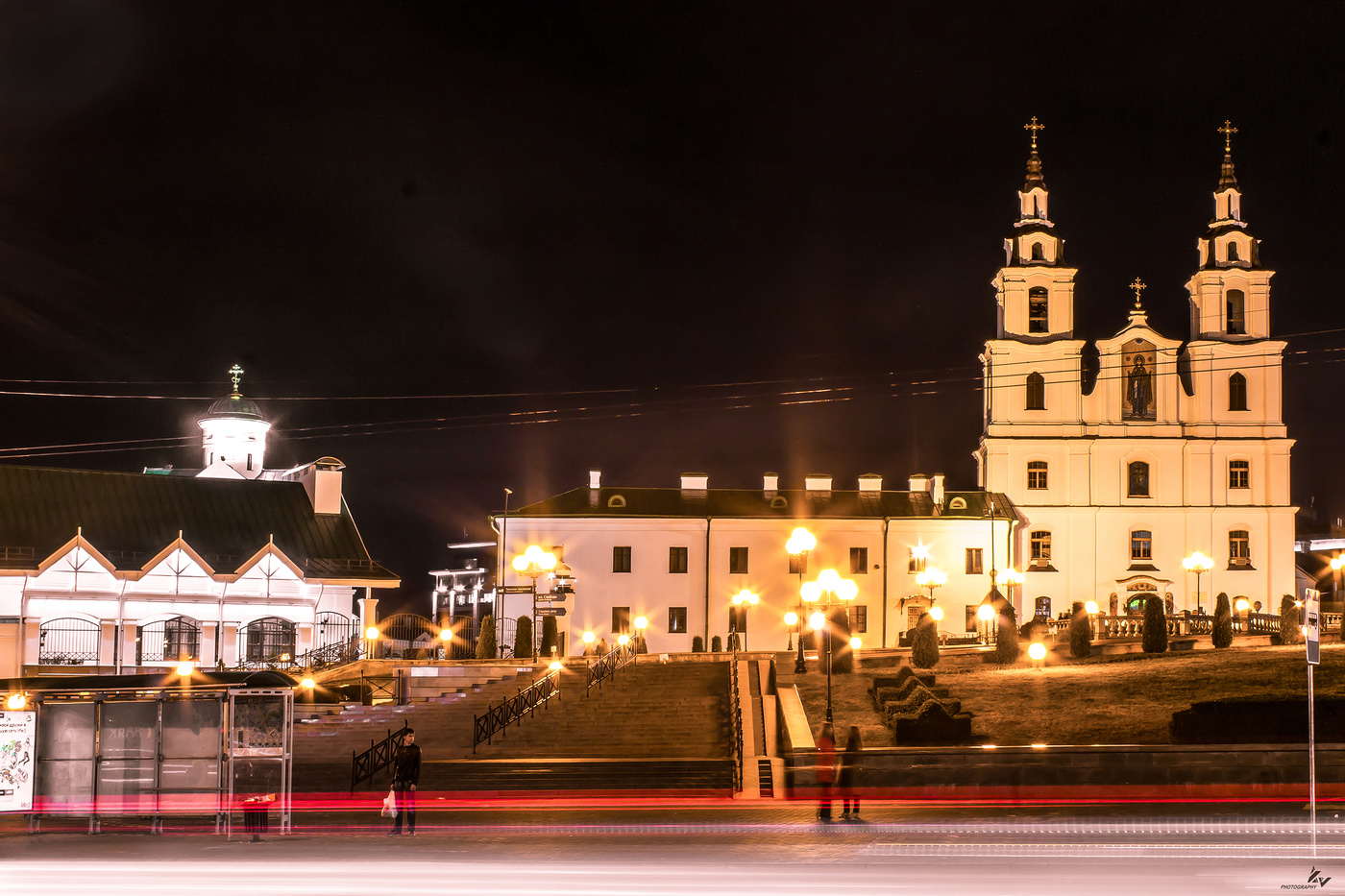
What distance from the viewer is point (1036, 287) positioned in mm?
65312

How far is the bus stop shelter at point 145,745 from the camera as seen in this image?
19125 millimetres

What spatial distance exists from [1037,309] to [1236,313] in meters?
9.54

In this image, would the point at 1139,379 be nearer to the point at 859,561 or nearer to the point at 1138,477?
the point at 1138,477

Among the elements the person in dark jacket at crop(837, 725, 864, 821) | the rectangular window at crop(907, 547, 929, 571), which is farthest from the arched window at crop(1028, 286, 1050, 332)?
the person in dark jacket at crop(837, 725, 864, 821)

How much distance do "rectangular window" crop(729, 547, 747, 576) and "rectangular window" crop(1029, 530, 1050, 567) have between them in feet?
43.1

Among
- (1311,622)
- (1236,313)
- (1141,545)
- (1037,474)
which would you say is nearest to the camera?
(1311,622)

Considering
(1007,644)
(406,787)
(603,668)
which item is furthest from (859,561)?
(406,787)

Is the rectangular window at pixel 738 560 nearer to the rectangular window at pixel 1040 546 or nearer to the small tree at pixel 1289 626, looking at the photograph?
the rectangular window at pixel 1040 546

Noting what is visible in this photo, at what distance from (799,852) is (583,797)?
26.3 ft

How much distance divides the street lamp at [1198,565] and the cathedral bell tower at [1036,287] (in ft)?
37.6

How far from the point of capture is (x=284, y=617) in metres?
51.6

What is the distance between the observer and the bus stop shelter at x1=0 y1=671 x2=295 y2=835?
19125mm

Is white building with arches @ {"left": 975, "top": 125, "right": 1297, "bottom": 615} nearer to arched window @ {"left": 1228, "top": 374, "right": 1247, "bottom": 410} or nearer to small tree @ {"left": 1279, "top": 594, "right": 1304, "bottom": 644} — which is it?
arched window @ {"left": 1228, "top": 374, "right": 1247, "bottom": 410}

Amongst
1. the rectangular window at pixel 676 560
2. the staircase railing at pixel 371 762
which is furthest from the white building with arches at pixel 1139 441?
the staircase railing at pixel 371 762
